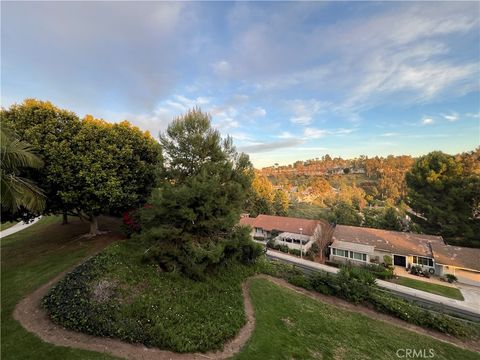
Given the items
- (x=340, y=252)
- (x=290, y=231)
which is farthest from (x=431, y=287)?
(x=290, y=231)

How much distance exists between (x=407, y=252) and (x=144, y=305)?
A: 2853 cm

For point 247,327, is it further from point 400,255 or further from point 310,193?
point 310,193

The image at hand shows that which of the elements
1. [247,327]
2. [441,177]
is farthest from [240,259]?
[441,177]

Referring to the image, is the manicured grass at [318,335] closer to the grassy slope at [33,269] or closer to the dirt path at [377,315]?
the dirt path at [377,315]

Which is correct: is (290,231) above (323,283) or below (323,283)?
above

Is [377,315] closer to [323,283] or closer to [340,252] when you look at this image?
[323,283]

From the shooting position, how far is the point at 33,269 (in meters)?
11.5

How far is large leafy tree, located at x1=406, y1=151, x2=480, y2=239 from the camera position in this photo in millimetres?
26531

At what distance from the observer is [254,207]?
45531 mm

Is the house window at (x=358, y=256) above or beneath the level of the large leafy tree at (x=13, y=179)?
beneath

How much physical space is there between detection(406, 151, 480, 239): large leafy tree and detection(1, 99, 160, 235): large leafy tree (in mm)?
34751

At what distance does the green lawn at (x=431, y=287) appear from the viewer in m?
19.5

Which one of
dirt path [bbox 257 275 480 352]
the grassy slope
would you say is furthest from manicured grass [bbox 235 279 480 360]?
the grassy slope

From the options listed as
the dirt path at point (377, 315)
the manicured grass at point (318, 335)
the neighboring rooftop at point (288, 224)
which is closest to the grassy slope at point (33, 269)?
the manicured grass at point (318, 335)
